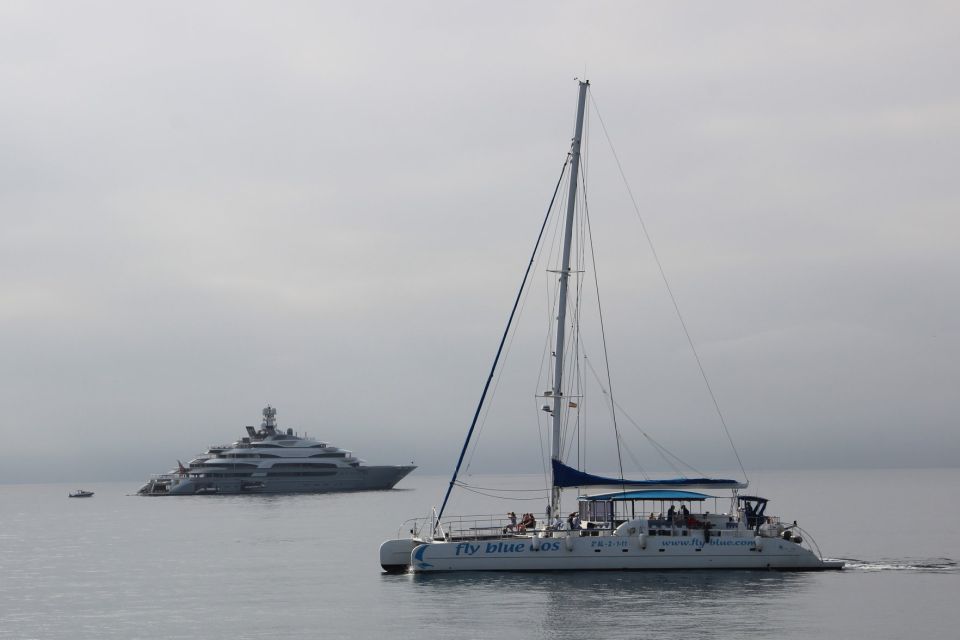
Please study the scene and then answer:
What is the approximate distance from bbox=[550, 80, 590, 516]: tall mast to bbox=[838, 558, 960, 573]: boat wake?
46.2ft

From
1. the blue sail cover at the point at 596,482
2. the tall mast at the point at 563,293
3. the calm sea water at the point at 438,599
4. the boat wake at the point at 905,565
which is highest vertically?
the tall mast at the point at 563,293

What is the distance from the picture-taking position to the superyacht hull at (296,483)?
478ft

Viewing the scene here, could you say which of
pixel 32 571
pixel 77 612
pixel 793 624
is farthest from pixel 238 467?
pixel 793 624

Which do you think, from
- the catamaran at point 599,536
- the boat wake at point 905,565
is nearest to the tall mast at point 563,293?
the catamaran at point 599,536

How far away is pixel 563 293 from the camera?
44.1 meters

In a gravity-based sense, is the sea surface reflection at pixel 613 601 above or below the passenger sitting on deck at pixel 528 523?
below

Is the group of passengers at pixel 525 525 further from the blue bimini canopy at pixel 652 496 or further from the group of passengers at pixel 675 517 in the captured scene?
the group of passengers at pixel 675 517

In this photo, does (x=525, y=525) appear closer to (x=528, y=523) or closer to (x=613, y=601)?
(x=528, y=523)

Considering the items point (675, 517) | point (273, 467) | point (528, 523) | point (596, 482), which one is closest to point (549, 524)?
point (528, 523)

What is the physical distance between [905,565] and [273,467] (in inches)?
4144

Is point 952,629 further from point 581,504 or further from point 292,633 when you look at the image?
point 292,633

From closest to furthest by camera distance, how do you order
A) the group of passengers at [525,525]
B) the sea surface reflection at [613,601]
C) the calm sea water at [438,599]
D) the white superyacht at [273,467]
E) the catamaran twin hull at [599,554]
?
the sea surface reflection at [613,601] < the calm sea water at [438,599] < the catamaran twin hull at [599,554] < the group of passengers at [525,525] < the white superyacht at [273,467]

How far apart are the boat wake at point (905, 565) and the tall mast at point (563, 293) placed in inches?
554

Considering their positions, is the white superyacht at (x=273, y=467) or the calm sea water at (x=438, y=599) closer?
the calm sea water at (x=438, y=599)
